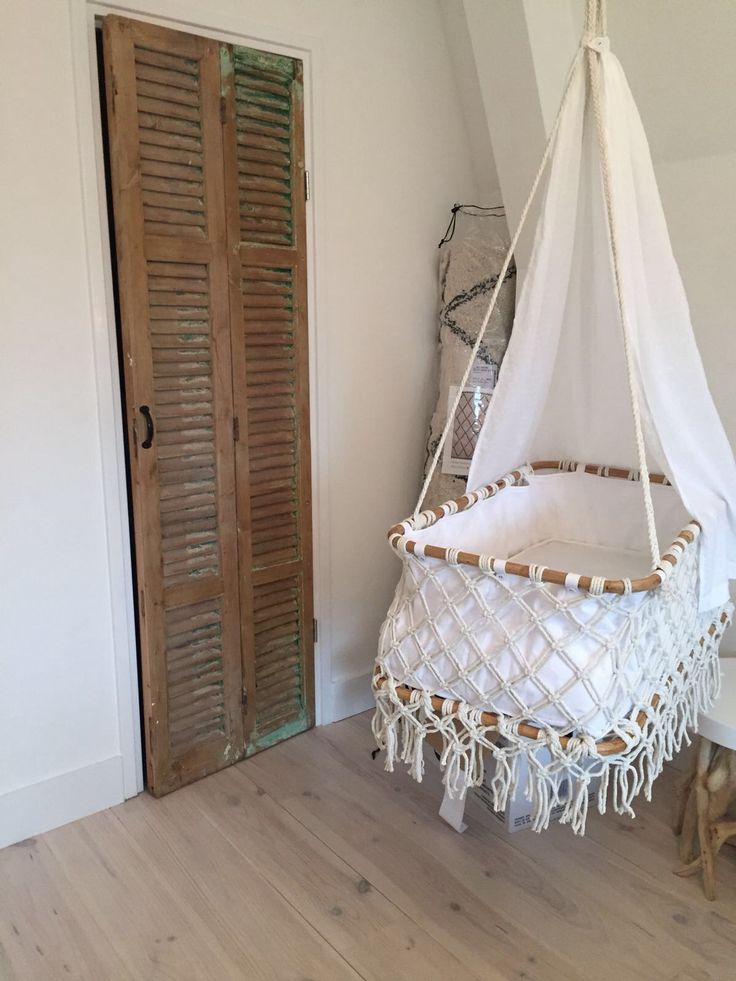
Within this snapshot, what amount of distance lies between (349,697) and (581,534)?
100 centimetres

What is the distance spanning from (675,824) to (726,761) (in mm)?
336

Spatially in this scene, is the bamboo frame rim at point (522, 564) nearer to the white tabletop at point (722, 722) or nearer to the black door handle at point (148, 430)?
the white tabletop at point (722, 722)

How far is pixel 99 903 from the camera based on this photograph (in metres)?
1.89

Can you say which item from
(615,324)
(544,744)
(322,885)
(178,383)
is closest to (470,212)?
(615,324)

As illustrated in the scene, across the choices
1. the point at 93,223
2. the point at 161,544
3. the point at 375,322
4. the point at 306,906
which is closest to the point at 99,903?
the point at 306,906

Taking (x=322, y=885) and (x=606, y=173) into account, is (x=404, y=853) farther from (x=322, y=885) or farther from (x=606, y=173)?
(x=606, y=173)

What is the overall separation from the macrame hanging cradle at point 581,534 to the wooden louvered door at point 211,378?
636 millimetres

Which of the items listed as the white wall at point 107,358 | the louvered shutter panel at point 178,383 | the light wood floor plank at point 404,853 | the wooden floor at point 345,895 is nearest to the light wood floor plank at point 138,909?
the wooden floor at point 345,895

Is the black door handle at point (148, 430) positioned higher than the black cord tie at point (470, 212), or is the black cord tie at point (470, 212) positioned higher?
the black cord tie at point (470, 212)

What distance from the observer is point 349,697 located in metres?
2.76

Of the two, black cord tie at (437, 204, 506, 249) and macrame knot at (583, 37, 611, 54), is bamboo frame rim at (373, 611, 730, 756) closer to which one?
macrame knot at (583, 37, 611, 54)

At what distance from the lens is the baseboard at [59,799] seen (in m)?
2.08

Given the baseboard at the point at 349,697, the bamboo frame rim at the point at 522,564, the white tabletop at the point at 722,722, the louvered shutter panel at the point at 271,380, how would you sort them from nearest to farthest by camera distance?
the bamboo frame rim at the point at 522,564 → the white tabletop at the point at 722,722 → the louvered shutter panel at the point at 271,380 → the baseboard at the point at 349,697

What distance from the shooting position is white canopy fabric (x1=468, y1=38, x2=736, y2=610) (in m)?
1.77
